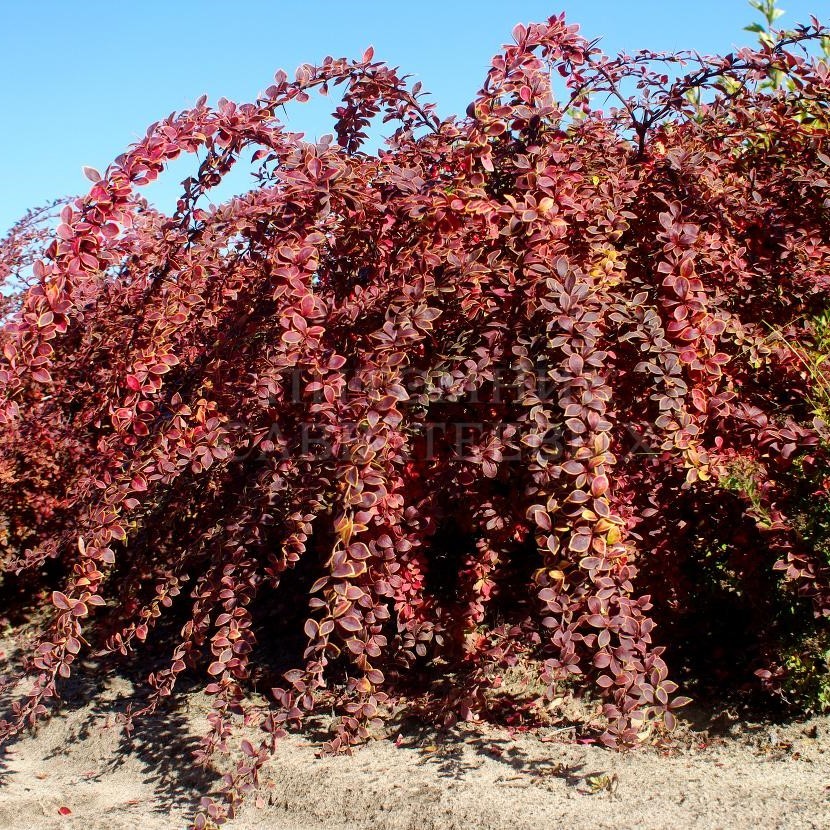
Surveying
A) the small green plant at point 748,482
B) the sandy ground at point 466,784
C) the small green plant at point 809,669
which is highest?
the small green plant at point 748,482

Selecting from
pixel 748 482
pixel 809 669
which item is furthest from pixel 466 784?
pixel 748 482

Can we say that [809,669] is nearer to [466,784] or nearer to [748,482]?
[748,482]

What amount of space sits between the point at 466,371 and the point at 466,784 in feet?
4.04

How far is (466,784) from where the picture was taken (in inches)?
109

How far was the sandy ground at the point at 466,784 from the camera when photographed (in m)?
2.57

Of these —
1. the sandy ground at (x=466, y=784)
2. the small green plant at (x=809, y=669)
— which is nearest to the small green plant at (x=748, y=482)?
the small green plant at (x=809, y=669)

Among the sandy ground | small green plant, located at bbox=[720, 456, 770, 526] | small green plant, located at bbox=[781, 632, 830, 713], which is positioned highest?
small green plant, located at bbox=[720, 456, 770, 526]

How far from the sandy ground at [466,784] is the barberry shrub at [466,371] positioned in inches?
6.1

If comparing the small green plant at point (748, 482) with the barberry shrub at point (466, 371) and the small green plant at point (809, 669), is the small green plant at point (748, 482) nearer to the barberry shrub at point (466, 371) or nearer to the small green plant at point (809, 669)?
the barberry shrub at point (466, 371)

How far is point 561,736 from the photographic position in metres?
3.08

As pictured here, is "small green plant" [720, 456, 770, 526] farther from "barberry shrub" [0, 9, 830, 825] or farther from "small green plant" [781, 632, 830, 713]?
"small green plant" [781, 632, 830, 713]

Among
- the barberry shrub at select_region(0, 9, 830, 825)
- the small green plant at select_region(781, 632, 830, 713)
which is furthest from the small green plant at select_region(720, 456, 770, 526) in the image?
the small green plant at select_region(781, 632, 830, 713)

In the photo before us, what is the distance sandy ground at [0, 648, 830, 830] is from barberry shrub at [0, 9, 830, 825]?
0.15m

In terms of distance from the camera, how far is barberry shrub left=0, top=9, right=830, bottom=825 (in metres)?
2.43
